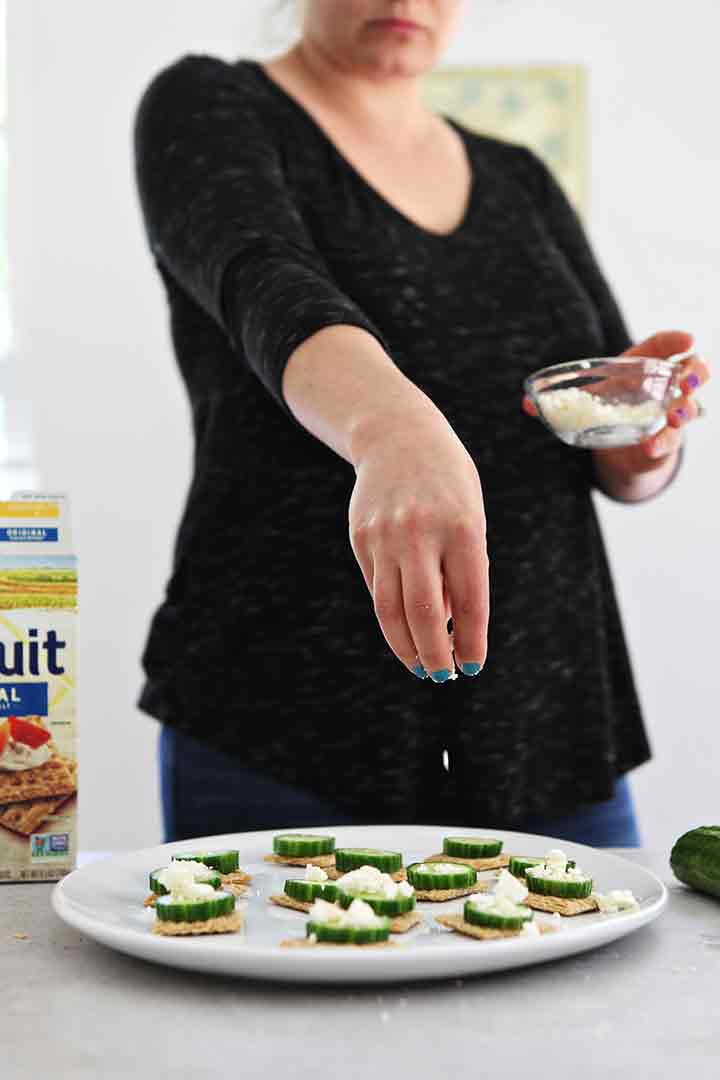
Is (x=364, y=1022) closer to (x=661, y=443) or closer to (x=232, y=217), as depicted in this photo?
(x=232, y=217)

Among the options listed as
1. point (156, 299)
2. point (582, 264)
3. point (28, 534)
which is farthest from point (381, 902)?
point (156, 299)

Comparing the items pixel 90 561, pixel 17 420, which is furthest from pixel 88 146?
pixel 90 561

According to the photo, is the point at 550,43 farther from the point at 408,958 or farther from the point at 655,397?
the point at 408,958

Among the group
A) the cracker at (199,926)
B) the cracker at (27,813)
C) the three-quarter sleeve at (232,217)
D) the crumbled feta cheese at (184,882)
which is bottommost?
the cracker at (199,926)

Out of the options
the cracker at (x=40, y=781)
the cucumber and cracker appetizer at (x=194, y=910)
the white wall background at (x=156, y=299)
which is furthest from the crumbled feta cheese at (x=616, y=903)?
the white wall background at (x=156, y=299)

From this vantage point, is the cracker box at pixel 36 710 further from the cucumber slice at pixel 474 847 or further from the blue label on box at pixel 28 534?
the cucumber slice at pixel 474 847

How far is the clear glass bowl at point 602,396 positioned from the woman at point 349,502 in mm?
62

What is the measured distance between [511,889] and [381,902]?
83 mm

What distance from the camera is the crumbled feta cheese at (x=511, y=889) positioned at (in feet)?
2.39

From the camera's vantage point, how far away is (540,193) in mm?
1399

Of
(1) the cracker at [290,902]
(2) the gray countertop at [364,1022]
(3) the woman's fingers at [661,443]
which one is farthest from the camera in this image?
(3) the woman's fingers at [661,443]

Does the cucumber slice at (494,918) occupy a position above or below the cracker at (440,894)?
above

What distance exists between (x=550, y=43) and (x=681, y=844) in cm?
268

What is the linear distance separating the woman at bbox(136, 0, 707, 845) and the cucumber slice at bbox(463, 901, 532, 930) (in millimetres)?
445
